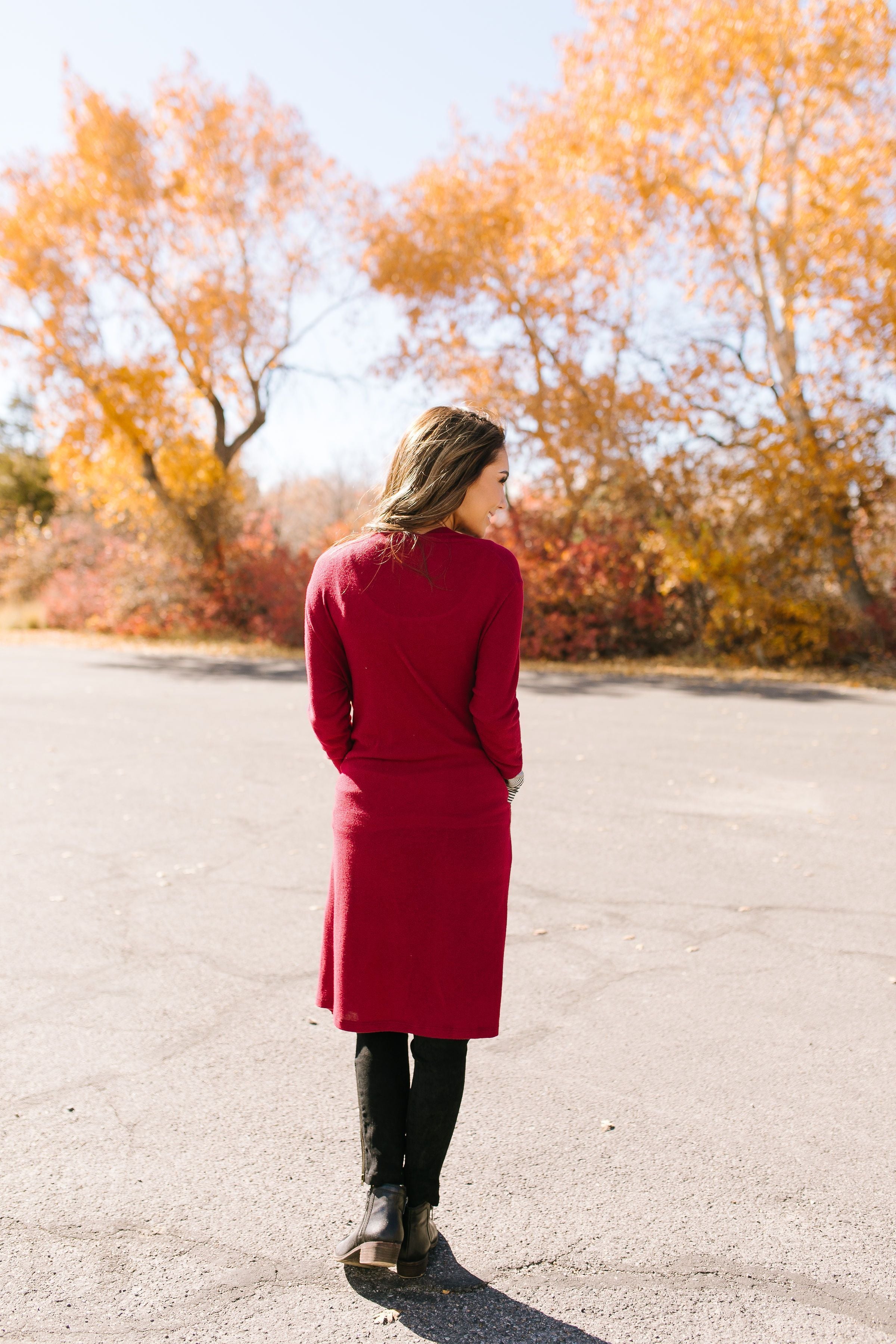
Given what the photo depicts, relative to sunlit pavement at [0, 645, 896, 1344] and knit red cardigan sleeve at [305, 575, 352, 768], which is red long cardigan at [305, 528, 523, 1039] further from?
sunlit pavement at [0, 645, 896, 1344]

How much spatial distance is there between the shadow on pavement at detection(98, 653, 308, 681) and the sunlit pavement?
7.86 meters

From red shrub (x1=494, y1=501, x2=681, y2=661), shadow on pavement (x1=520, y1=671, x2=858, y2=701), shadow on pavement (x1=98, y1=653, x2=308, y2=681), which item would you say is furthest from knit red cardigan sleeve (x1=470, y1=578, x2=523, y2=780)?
red shrub (x1=494, y1=501, x2=681, y2=661)

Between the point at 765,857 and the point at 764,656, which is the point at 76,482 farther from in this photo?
the point at 765,857

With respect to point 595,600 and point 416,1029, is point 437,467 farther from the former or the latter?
point 595,600

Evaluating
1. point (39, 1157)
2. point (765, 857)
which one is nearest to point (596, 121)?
point (765, 857)

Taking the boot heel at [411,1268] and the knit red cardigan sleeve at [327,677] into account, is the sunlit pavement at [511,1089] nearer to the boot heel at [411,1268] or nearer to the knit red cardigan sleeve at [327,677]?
the boot heel at [411,1268]

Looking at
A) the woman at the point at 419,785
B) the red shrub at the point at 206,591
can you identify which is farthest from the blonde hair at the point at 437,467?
the red shrub at the point at 206,591

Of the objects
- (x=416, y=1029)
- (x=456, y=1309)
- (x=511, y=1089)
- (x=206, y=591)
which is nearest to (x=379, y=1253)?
(x=456, y=1309)

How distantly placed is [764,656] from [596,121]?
9.21 m

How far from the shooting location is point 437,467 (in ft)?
7.06

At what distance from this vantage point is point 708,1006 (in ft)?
12.0

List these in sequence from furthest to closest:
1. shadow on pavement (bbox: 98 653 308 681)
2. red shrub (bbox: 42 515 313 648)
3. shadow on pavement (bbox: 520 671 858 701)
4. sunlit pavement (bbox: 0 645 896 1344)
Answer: red shrub (bbox: 42 515 313 648) → shadow on pavement (bbox: 98 653 308 681) → shadow on pavement (bbox: 520 671 858 701) → sunlit pavement (bbox: 0 645 896 1344)

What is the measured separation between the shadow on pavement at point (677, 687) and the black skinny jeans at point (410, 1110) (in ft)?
34.2

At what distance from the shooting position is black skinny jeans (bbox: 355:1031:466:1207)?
2.26m
